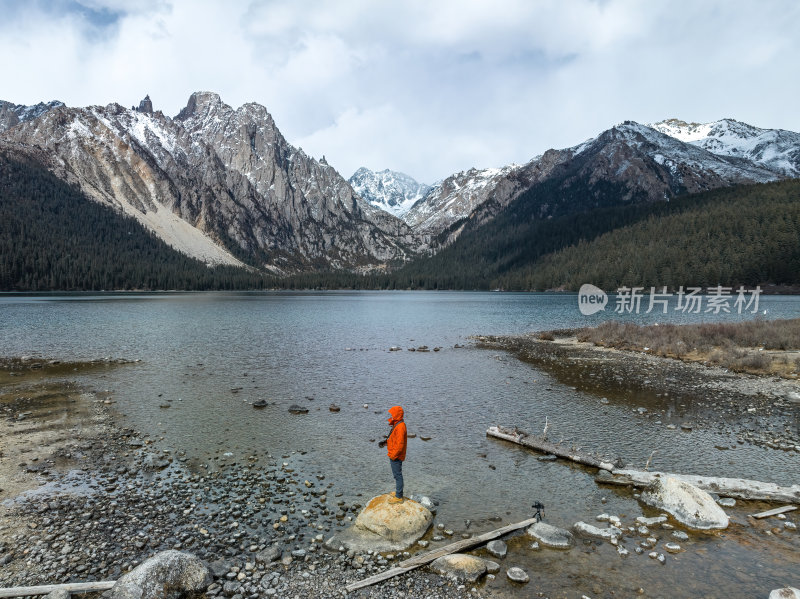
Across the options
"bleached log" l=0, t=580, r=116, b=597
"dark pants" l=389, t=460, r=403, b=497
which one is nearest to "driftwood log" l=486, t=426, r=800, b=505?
"dark pants" l=389, t=460, r=403, b=497

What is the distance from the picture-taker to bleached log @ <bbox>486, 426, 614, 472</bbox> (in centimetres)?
1916

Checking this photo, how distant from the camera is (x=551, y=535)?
13.6 metres

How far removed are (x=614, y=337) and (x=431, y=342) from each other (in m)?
24.0

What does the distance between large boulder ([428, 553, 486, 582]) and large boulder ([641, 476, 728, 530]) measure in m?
7.41

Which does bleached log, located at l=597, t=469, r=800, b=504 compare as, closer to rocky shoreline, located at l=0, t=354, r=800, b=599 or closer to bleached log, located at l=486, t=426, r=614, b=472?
rocky shoreline, located at l=0, t=354, r=800, b=599

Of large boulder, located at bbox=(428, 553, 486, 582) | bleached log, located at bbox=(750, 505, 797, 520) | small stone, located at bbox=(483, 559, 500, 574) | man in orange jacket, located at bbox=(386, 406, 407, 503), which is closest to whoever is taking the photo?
large boulder, located at bbox=(428, 553, 486, 582)

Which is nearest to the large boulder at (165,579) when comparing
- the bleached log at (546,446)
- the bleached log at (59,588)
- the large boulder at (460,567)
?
the bleached log at (59,588)

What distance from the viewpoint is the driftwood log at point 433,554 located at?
446 inches

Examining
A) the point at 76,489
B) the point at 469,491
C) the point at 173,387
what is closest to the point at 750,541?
the point at 469,491

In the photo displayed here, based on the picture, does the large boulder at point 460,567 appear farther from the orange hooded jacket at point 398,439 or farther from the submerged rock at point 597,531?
the submerged rock at point 597,531

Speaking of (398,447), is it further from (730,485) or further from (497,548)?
(730,485)

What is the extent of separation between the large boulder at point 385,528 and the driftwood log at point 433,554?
40.2 inches

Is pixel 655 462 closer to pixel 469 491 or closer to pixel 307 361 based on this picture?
pixel 469 491

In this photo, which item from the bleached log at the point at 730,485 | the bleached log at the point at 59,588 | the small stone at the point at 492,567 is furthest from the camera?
the bleached log at the point at 730,485
